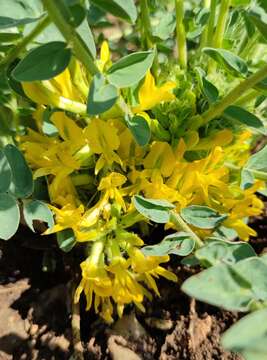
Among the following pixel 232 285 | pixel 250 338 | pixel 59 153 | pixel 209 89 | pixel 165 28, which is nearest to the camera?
pixel 250 338

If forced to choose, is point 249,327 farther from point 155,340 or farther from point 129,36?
point 129,36

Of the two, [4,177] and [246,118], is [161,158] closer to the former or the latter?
[246,118]

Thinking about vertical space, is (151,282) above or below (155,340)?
above

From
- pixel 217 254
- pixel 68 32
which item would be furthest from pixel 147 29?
pixel 217 254

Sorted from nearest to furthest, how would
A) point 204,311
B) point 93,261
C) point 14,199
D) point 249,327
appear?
1. point 249,327
2. point 14,199
3. point 93,261
4. point 204,311

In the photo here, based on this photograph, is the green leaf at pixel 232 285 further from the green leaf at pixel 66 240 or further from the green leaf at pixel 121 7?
the green leaf at pixel 66 240

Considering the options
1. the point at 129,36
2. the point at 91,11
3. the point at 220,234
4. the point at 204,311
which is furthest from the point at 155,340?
the point at 129,36
